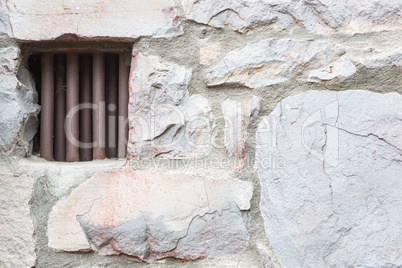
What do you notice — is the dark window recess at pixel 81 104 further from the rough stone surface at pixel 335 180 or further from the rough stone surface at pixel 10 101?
the rough stone surface at pixel 335 180

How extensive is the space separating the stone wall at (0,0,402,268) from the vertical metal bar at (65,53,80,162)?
70 millimetres

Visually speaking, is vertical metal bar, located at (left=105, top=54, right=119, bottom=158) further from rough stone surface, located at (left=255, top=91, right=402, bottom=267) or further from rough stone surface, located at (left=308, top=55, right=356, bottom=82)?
rough stone surface, located at (left=308, top=55, right=356, bottom=82)

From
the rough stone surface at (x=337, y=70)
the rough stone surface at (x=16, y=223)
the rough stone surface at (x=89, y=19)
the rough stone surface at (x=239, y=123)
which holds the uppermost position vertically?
the rough stone surface at (x=89, y=19)

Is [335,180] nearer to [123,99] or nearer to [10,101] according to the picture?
[123,99]

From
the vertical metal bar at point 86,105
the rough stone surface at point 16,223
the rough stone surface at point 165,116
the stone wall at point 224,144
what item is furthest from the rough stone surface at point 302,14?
the rough stone surface at point 16,223

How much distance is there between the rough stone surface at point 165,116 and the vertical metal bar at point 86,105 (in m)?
0.14

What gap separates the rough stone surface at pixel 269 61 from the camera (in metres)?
0.71

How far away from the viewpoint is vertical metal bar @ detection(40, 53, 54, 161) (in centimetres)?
79

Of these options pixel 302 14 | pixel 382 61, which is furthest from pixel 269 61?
pixel 382 61

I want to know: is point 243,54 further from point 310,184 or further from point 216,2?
point 310,184

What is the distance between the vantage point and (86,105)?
32.1 inches

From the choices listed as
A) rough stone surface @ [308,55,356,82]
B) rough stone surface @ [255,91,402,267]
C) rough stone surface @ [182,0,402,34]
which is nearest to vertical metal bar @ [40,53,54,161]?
rough stone surface @ [182,0,402,34]

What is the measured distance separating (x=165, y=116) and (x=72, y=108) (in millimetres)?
230

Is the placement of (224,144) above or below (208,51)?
below
